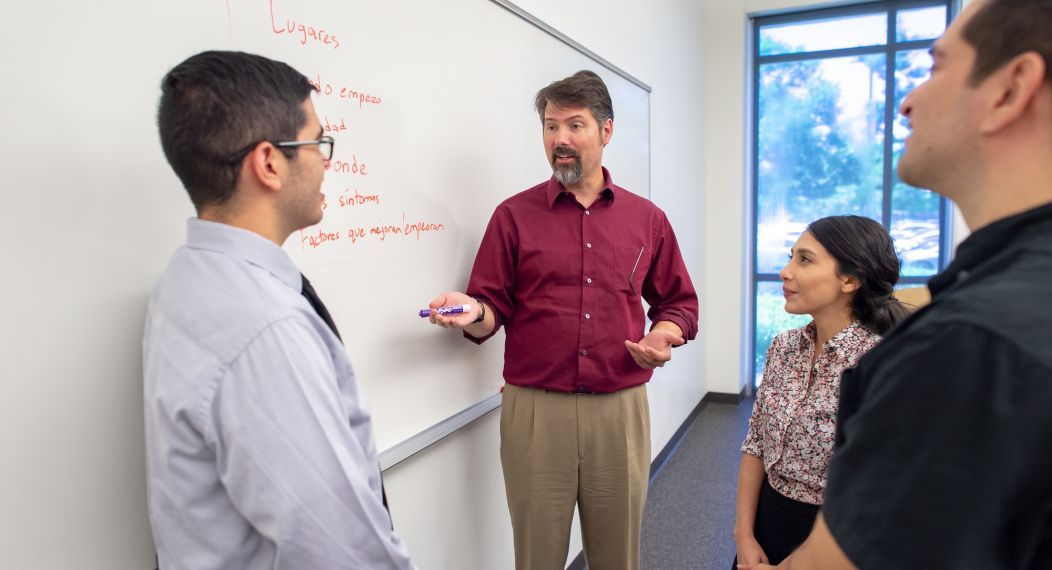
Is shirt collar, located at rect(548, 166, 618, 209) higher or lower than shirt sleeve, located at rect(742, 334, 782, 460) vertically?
higher

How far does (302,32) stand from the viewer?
121 centimetres

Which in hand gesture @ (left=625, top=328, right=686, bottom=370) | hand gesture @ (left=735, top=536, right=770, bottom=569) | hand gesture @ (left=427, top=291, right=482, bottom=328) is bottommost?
hand gesture @ (left=735, top=536, right=770, bottom=569)

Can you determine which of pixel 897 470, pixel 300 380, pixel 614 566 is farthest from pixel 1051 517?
pixel 614 566

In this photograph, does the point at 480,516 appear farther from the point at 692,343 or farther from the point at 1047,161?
the point at 692,343

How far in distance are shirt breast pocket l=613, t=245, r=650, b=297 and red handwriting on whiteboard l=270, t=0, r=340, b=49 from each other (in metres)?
0.96

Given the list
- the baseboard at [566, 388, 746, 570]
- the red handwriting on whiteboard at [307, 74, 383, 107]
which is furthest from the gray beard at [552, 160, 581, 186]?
the baseboard at [566, 388, 746, 570]

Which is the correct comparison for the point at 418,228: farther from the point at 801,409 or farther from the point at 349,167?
the point at 801,409

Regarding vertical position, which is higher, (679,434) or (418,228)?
(418,228)

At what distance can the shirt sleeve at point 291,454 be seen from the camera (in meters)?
0.73

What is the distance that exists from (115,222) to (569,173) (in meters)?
1.15

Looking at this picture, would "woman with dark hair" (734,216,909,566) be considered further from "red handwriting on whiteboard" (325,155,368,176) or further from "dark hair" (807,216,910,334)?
"red handwriting on whiteboard" (325,155,368,176)

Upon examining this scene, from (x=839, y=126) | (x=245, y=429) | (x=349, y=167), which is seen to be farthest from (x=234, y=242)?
(x=839, y=126)

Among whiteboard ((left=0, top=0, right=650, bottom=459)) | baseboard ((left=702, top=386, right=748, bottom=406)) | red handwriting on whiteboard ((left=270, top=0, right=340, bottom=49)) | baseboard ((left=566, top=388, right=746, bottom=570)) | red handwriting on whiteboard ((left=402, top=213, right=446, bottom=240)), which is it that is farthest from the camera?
baseboard ((left=702, top=386, right=748, bottom=406))

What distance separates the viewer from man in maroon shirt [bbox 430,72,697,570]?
1762 millimetres
